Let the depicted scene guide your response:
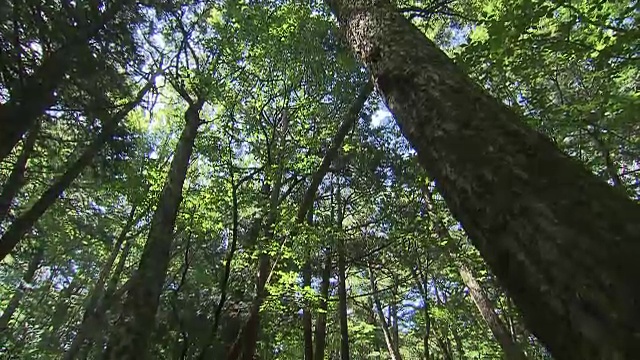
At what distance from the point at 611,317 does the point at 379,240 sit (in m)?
10.1

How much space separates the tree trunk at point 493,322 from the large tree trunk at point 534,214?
6.48 m

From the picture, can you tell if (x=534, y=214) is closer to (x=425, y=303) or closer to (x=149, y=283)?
(x=149, y=283)

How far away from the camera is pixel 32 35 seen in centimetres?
453

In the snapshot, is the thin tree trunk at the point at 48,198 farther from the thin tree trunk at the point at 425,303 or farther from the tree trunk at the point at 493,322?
the thin tree trunk at the point at 425,303

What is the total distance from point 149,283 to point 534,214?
5.54 metres

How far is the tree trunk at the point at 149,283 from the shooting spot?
16.4ft

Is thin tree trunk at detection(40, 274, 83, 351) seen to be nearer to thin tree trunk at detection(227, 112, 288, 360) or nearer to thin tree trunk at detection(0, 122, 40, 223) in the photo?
thin tree trunk at detection(0, 122, 40, 223)

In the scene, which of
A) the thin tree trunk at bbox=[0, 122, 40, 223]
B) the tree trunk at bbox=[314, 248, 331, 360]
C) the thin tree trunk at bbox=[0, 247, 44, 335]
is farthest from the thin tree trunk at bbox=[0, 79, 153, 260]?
the thin tree trunk at bbox=[0, 247, 44, 335]

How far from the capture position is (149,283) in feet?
18.5

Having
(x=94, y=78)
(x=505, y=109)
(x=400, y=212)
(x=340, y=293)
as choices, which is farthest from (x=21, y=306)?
(x=505, y=109)

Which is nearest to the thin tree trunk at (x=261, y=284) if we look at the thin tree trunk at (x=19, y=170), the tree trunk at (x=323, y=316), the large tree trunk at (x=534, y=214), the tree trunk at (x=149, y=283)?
the tree trunk at (x=323, y=316)

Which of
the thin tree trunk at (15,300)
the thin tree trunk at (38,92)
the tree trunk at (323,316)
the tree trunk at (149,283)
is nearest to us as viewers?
the thin tree trunk at (38,92)

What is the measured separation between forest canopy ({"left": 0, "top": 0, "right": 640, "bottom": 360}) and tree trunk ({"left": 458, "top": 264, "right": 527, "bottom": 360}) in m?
0.03

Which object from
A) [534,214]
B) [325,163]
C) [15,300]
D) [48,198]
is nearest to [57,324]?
[15,300]
